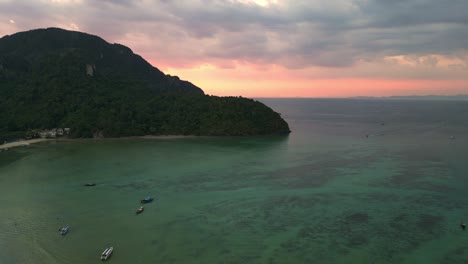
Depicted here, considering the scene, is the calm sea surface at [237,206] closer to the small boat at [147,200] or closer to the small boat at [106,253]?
the small boat at [106,253]

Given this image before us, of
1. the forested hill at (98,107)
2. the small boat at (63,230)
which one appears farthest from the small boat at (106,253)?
the forested hill at (98,107)

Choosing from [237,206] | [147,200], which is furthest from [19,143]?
[237,206]

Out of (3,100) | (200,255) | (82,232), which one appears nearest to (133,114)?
(3,100)

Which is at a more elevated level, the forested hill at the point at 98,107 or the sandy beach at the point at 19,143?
the forested hill at the point at 98,107

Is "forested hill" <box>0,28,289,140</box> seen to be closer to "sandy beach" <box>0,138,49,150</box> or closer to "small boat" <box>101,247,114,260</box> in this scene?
"sandy beach" <box>0,138,49,150</box>

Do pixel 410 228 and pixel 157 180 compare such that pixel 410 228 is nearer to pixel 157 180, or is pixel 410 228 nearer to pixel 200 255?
pixel 200 255

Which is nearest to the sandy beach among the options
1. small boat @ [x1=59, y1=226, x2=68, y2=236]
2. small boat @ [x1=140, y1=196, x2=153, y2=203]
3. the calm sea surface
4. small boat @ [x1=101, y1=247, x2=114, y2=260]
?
the calm sea surface
